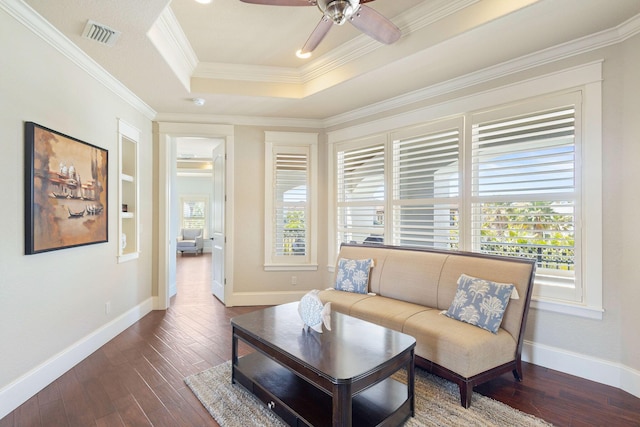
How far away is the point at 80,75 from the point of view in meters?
2.80

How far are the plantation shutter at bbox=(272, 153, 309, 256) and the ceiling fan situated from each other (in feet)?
7.44

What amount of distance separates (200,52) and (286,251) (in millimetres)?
2743

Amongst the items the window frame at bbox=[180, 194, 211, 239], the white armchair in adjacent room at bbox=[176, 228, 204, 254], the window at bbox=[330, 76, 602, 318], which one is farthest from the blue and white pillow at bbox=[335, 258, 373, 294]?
the window frame at bbox=[180, 194, 211, 239]

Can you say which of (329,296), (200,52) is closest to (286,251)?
(329,296)

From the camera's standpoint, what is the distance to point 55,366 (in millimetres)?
2498

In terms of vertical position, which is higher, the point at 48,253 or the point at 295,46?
the point at 295,46

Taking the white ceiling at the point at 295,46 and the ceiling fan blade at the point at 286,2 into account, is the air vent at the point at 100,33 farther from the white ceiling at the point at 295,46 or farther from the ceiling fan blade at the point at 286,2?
the ceiling fan blade at the point at 286,2

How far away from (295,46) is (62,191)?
2.52m

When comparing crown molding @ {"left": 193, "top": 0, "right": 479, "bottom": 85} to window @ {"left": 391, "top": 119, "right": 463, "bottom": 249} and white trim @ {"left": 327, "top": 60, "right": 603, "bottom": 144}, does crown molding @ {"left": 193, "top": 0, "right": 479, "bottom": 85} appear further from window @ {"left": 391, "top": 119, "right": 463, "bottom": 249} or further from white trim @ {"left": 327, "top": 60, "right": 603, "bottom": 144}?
window @ {"left": 391, "top": 119, "right": 463, "bottom": 249}

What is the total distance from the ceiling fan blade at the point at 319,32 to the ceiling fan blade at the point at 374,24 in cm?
18

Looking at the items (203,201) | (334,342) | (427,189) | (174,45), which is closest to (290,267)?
(427,189)

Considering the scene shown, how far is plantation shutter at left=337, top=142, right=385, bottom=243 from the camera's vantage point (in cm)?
405

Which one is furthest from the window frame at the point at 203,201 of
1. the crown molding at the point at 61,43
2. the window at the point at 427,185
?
the window at the point at 427,185

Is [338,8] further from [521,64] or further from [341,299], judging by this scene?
[341,299]
